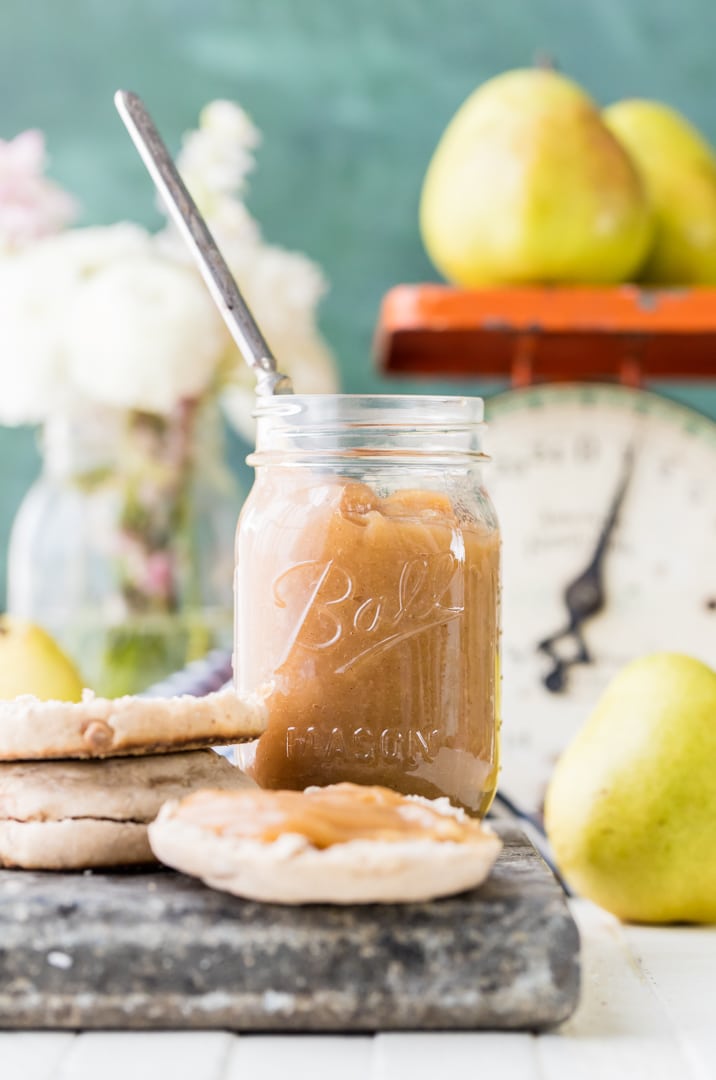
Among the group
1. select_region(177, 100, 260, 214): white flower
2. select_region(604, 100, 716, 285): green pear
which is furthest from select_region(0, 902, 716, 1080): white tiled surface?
select_region(177, 100, 260, 214): white flower

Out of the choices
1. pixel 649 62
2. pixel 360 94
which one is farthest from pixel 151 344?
pixel 649 62

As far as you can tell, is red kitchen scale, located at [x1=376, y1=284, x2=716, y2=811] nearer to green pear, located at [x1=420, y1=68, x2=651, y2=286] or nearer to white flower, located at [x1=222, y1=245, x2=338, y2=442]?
green pear, located at [x1=420, y1=68, x2=651, y2=286]

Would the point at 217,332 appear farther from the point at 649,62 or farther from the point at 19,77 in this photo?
the point at 649,62

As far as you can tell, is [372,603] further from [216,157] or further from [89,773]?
[216,157]

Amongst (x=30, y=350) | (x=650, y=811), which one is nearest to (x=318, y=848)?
(x=650, y=811)

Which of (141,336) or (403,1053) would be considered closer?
(403,1053)

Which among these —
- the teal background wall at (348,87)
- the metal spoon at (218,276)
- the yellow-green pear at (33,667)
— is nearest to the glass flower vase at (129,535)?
the teal background wall at (348,87)
